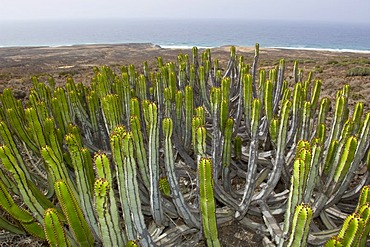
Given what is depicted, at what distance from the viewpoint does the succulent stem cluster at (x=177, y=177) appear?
2.15 m

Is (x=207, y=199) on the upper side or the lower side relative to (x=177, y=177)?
upper

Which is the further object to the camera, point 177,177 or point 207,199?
point 177,177

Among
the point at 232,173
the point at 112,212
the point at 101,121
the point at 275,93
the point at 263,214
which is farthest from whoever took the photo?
the point at 275,93

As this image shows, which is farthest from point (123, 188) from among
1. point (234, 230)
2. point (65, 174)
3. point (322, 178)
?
point (322, 178)

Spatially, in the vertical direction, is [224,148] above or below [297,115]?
below

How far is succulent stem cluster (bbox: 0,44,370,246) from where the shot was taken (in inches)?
84.8

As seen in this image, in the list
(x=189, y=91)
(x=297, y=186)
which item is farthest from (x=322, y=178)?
(x=189, y=91)

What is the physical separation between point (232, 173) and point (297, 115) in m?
1.12

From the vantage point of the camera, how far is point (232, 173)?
412 centimetres

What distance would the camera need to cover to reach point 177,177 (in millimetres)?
3670

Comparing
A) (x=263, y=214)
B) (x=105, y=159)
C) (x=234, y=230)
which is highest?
(x=105, y=159)

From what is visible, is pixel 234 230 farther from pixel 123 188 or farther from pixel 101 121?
pixel 101 121

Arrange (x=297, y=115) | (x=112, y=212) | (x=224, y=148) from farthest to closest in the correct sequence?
(x=297, y=115) → (x=224, y=148) → (x=112, y=212)

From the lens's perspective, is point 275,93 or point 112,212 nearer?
point 112,212
